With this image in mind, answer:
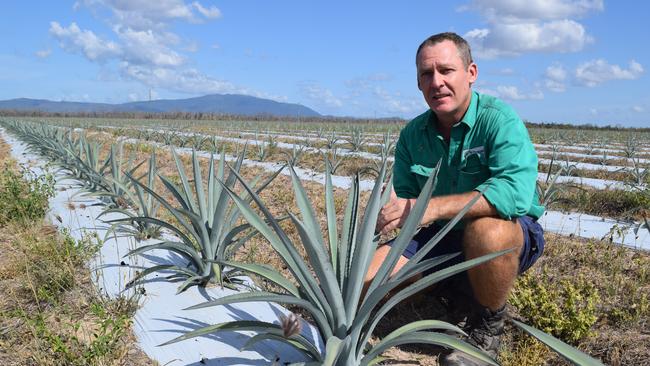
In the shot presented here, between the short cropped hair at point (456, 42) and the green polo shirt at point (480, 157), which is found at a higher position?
the short cropped hair at point (456, 42)

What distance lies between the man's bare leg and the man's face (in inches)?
18.6

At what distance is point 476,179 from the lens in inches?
76.8

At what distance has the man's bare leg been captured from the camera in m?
1.71

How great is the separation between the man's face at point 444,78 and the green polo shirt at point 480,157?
0.09 metres

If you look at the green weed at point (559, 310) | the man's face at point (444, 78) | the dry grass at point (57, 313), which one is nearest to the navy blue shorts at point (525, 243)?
the green weed at point (559, 310)

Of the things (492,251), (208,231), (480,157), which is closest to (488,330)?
(492,251)

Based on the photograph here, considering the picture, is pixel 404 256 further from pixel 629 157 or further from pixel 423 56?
pixel 629 157

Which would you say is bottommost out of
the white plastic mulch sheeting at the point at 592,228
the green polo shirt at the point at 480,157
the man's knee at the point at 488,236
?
the white plastic mulch sheeting at the point at 592,228

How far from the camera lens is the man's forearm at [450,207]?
163 cm

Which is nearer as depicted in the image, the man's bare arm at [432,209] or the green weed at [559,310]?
the man's bare arm at [432,209]

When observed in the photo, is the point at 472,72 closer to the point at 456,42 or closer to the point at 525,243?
the point at 456,42

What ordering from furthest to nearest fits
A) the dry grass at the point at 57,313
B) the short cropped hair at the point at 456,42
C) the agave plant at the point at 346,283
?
the short cropped hair at the point at 456,42, the dry grass at the point at 57,313, the agave plant at the point at 346,283

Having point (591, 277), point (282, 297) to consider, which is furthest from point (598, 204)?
point (282, 297)

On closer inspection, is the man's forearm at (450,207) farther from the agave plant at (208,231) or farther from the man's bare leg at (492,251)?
the agave plant at (208,231)
